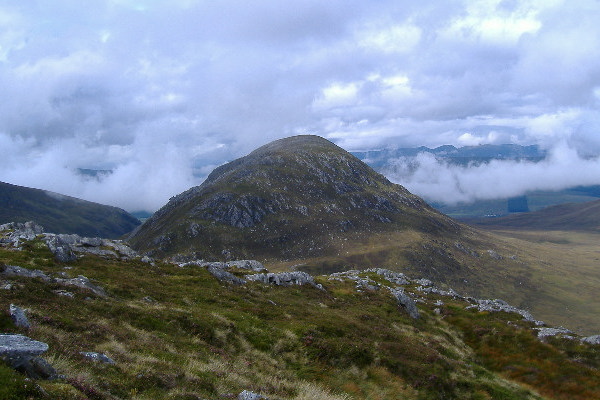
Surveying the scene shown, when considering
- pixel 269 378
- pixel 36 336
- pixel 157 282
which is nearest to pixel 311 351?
pixel 269 378

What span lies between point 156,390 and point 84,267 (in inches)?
1386

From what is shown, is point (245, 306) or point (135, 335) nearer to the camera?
point (135, 335)

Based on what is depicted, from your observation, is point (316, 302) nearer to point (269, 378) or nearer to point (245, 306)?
point (245, 306)

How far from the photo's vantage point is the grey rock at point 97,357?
18688mm

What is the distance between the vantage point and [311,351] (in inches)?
1243

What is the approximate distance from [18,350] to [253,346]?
62.2 feet

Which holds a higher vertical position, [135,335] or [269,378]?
[135,335]

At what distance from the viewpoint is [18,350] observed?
46.8 ft

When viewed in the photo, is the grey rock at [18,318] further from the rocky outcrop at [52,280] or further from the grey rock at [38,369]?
the rocky outcrop at [52,280]

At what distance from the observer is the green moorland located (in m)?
18.8

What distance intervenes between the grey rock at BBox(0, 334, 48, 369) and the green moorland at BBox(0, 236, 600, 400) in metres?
1.39

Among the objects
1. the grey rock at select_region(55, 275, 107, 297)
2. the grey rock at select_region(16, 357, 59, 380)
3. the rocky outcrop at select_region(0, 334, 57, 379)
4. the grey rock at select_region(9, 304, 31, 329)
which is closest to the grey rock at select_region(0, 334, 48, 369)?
the rocky outcrop at select_region(0, 334, 57, 379)

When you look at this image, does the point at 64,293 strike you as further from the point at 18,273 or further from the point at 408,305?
the point at 408,305

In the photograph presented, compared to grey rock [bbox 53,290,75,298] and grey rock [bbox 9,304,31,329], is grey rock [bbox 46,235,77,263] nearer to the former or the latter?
grey rock [bbox 53,290,75,298]
